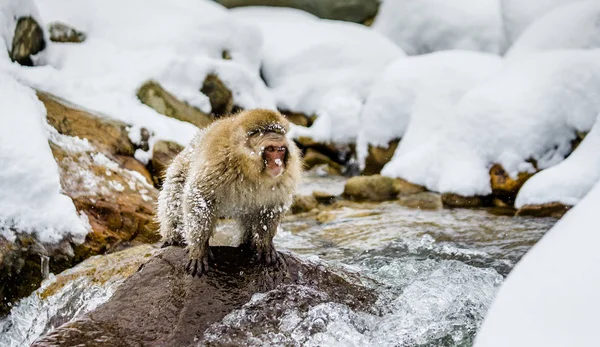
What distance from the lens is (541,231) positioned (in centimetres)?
543

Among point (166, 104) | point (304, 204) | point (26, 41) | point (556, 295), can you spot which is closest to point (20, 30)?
point (26, 41)

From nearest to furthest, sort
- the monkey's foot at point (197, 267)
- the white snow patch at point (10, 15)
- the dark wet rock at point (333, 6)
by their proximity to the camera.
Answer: the monkey's foot at point (197, 267) → the white snow patch at point (10, 15) → the dark wet rock at point (333, 6)

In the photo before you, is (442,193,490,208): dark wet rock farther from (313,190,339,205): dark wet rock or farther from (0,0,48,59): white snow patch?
(0,0,48,59): white snow patch

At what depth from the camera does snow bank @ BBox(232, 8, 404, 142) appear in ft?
34.0

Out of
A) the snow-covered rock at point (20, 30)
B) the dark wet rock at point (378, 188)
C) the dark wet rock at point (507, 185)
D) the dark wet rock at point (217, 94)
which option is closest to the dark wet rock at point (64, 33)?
the snow-covered rock at point (20, 30)

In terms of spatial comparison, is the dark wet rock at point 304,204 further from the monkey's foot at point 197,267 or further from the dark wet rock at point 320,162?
the monkey's foot at point 197,267

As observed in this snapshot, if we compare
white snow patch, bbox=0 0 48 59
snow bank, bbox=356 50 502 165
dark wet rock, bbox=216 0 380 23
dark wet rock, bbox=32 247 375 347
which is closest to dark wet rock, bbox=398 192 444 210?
snow bank, bbox=356 50 502 165

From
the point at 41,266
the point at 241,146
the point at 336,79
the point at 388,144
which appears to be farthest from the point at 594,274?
the point at 336,79

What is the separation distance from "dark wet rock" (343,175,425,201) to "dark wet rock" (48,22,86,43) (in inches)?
171

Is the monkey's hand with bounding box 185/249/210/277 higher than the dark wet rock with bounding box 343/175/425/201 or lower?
higher

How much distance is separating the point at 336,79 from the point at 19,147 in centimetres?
776

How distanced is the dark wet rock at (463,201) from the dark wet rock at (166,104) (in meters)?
3.39

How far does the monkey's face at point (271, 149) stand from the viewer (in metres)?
2.92

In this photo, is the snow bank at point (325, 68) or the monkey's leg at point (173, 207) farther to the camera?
the snow bank at point (325, 68)
